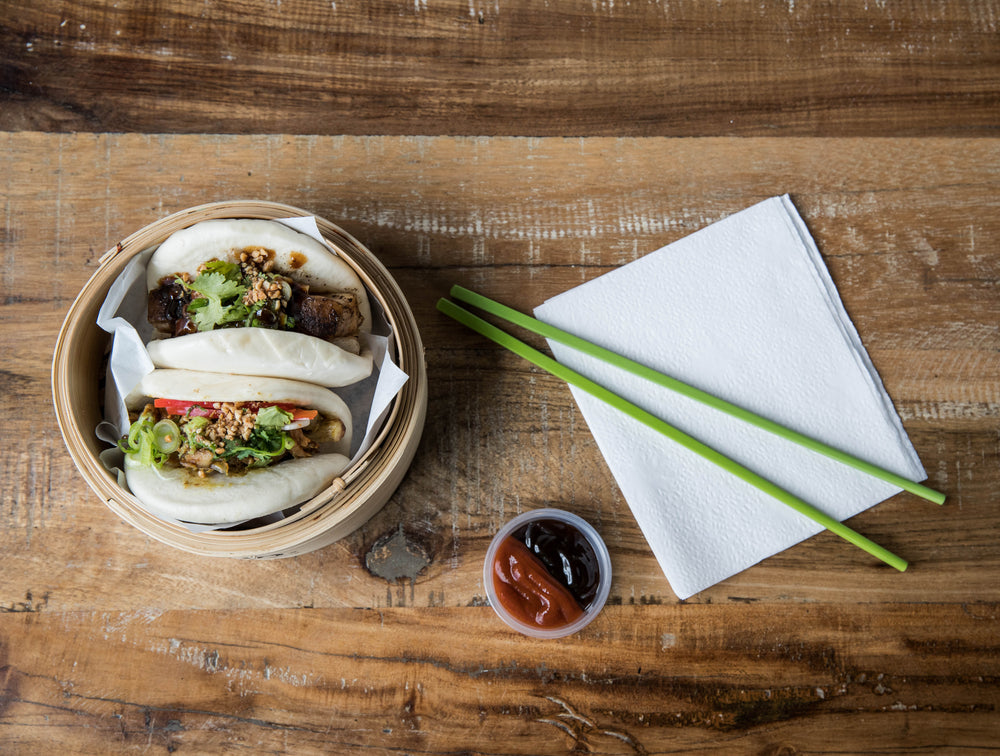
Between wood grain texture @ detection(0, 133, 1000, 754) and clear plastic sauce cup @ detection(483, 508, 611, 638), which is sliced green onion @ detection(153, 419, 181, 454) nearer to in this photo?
wood grain texture @ detection(0, 133, 1000, 754)

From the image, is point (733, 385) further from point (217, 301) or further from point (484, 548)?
point (217, 301)

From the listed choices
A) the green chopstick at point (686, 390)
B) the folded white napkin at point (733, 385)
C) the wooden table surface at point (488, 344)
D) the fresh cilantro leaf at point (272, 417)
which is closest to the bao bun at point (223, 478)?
the fresh cilantro leaf at point (272, 417)

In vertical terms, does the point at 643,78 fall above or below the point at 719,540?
above

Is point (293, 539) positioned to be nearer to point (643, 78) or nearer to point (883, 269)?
point (643, 78)

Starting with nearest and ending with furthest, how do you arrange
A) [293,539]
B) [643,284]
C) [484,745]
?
[293,539] < [484,745] < [643,284]

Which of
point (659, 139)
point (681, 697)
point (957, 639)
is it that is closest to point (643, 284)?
point (659, 139)

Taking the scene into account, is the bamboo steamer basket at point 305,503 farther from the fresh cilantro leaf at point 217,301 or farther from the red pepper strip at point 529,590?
the red pepper strip at point 529,590

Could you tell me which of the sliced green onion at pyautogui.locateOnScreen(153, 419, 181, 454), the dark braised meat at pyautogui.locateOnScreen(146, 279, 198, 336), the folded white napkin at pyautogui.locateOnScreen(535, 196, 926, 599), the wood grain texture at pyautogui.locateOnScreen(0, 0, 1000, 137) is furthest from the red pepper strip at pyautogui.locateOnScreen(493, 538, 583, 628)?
the wood grain texture at pyautogui.locateOnScreen(0, 0, 1000, 137)
